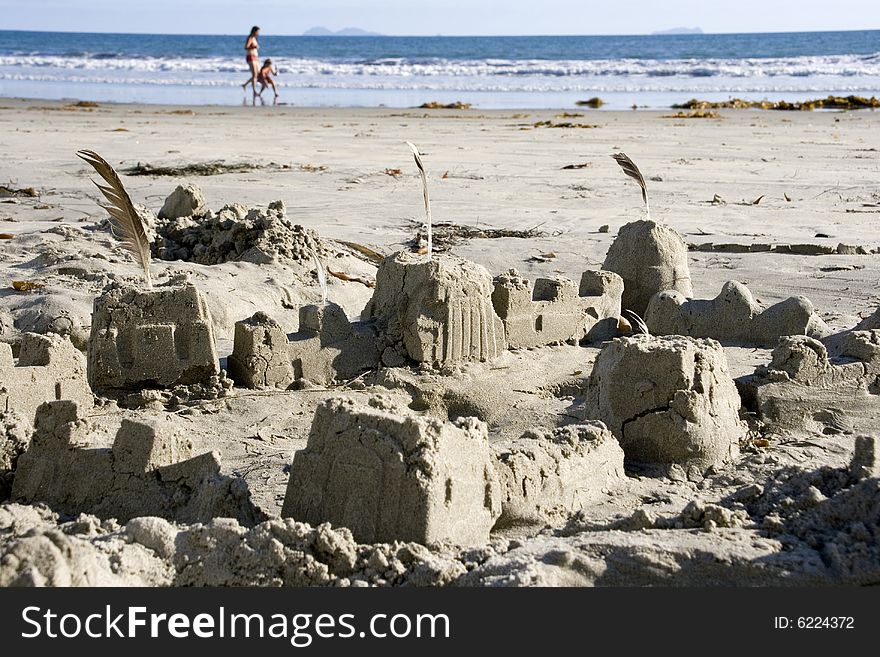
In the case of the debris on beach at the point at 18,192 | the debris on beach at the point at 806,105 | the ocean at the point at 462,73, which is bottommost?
the debris on beach at the point at 18,192

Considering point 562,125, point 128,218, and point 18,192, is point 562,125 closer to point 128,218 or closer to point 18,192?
point 18,192

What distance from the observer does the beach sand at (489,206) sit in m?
4.96

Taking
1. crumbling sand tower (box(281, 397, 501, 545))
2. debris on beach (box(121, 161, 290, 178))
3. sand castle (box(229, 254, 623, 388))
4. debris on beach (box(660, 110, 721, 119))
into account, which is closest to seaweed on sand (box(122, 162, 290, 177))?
debris on beach (box(121, 161, 290, 178))

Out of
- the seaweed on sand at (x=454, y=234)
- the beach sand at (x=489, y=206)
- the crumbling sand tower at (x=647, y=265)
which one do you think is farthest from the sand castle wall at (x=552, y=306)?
the seaweed on sand at (x=454, y=234)

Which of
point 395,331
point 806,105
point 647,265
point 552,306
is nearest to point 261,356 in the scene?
point 395,331

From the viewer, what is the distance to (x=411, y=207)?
34.8 ft

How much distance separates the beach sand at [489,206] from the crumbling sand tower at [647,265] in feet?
2.64

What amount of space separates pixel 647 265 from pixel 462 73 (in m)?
32.5

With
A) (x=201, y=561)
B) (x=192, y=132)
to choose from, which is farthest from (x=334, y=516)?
(x=192, y=132)

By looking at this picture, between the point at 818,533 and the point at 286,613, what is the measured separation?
1.71 meters

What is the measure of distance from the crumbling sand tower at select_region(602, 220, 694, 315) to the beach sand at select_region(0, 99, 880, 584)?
806 millimetres

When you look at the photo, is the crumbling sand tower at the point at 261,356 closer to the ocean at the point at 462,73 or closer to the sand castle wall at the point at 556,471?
the sand castle wall at the point at 556,471

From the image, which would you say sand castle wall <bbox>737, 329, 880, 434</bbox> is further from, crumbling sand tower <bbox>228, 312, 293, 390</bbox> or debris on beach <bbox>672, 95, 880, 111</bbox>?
debris on beach <bbox>672, 95, 880, 111</bbox>

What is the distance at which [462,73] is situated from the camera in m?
38.3
